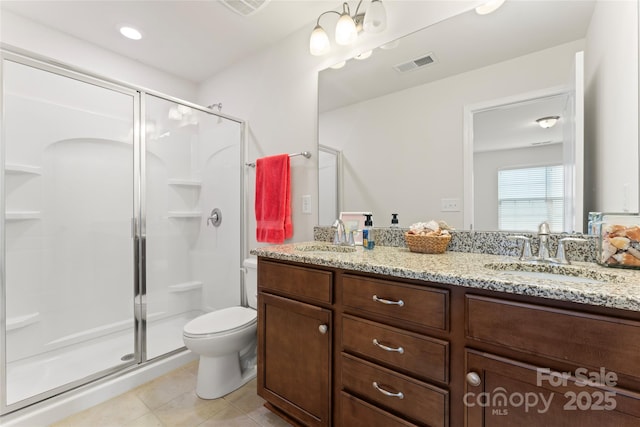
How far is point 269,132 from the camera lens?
2.25 metres

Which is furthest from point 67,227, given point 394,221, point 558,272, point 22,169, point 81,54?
point 558,272

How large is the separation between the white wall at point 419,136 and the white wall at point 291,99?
0.26 metres

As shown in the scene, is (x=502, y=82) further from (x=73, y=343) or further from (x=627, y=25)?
(x=73, y=343)

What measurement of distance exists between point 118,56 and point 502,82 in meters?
2.84

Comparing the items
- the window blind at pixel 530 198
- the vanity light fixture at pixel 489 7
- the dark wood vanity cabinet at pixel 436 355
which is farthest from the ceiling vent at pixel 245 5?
the window blind at pixel 530 198

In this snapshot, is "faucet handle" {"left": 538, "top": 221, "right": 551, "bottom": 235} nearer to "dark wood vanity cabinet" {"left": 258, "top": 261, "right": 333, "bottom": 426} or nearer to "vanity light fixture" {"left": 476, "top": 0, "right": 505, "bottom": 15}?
"dark wood vanity cabinet" {"left": 258, "top": 261, "right": 333, "bottom": 426}

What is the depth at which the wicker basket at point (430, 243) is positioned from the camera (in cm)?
131

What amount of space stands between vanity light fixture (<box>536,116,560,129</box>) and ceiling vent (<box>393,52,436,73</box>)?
1.97 ft

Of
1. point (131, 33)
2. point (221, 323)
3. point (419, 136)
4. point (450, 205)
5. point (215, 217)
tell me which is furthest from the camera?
point (215, 217)

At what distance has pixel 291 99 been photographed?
210 centimetres

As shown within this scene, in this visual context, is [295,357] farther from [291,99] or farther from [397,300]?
[291,99]

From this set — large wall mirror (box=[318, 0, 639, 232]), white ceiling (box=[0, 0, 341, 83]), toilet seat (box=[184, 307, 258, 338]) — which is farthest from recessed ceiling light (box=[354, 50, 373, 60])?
toilet seat (box=[184, 307, 258, 338])

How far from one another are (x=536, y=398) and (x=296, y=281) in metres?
0.88

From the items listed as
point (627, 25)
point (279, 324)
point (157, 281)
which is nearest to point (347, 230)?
point (279, 324)
